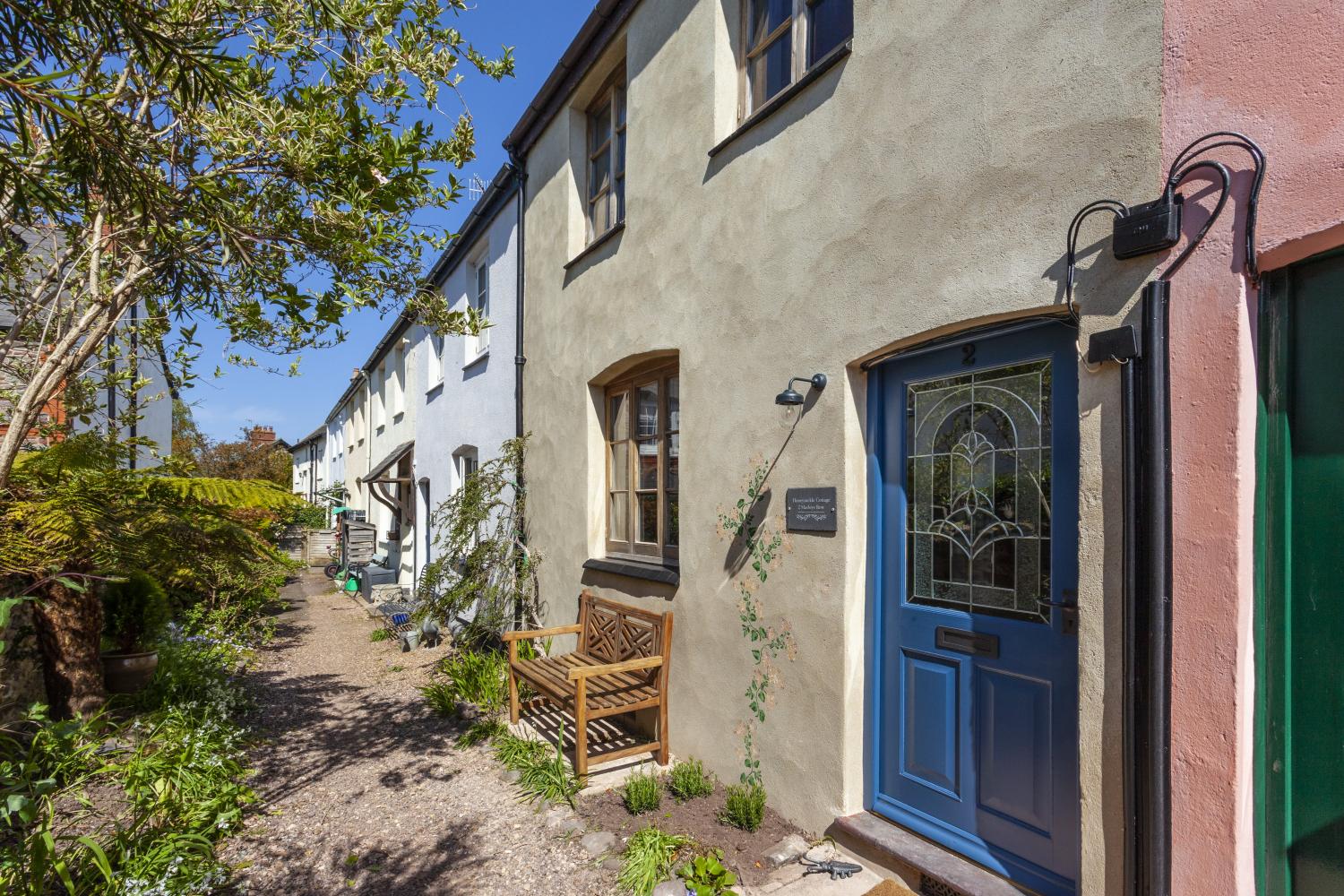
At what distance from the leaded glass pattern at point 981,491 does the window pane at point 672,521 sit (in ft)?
7.32

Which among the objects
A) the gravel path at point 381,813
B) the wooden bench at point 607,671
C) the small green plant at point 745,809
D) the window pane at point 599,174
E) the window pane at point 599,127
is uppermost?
the window pane at point 599,127

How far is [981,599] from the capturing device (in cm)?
306

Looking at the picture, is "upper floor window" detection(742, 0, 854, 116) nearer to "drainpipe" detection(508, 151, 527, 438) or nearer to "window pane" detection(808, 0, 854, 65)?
"window pane" detection(808, 0, 854, 65)

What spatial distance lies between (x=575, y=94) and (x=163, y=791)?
6.31 meters

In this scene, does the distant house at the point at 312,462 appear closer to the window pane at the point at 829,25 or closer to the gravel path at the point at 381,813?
the gravel path at the point at 381,813

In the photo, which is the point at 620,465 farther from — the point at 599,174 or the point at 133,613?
the point at 133,613

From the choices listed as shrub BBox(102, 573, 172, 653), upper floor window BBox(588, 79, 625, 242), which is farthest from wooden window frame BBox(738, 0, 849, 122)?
shrub BBox(102, 573, 172, 653)

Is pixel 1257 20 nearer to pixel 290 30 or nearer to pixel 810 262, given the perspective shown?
pixel 810 262

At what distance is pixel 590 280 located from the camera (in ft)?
20.7

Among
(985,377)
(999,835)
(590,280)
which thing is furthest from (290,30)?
(999,835)

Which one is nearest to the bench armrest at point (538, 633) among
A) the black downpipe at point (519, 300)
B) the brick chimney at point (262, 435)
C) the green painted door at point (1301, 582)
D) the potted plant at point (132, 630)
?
the black downpipe at point (519, 300)

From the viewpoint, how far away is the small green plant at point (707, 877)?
326cm

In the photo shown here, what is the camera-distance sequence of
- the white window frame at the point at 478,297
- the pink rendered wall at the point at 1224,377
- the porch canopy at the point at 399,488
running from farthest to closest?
the porch canopy at the point at 399,488, the white window frame at the point at 478,297, the pink rendered wall at the point at 1224,377

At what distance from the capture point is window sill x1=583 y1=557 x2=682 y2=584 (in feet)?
16.4
